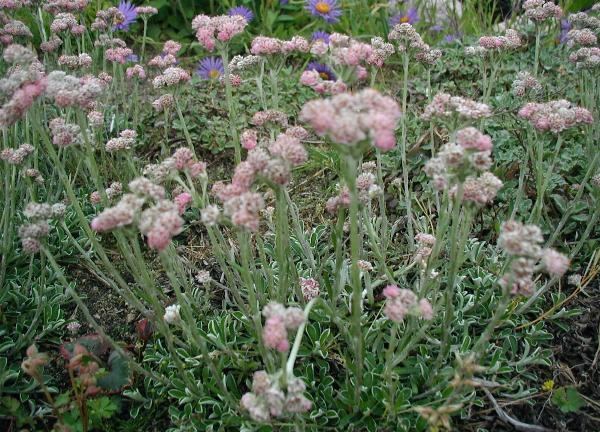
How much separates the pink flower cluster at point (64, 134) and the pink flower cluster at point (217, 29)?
2.35ft

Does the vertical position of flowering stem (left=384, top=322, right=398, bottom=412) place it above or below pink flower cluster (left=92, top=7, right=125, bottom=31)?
below

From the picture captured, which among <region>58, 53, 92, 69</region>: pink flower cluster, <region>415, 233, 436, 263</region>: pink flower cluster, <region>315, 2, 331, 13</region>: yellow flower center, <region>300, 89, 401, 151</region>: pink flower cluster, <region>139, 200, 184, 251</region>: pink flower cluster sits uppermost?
<region>300, 89, 401, 151</region>: pink flower cluster

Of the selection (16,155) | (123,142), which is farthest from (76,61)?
(123,142)

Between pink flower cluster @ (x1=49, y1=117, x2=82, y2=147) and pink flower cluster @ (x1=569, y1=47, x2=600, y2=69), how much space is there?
8.44ft

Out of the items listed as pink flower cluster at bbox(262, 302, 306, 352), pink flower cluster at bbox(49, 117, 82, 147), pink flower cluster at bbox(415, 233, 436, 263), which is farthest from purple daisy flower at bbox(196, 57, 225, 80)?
pink flower cluster at bbox(262, 302, 306, 352)

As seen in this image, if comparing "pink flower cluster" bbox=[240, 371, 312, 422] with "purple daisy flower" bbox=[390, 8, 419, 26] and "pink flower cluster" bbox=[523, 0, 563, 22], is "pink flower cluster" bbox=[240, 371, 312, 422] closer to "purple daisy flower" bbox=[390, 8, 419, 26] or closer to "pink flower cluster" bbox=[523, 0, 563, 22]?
"pink flower cluster" bbox=[523, 0, 563, 22]

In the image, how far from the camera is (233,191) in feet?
6.74

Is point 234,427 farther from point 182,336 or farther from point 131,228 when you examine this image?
point 131,228

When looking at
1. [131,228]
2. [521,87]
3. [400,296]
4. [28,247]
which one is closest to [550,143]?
[521,87]

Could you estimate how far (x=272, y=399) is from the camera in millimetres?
1819

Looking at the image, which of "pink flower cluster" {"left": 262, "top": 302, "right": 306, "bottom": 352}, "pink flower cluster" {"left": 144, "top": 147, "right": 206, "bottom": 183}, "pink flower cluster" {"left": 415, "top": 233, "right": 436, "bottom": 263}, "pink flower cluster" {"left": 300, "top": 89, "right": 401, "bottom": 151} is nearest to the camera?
"pink flower cluster" {"left": 300, "top": 89, "right": 401, "bottom": 151}

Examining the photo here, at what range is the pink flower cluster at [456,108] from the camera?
2.33 meters

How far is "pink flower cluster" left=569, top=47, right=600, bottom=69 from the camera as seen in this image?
302 centimetres

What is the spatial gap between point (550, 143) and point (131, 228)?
3.17 meters
